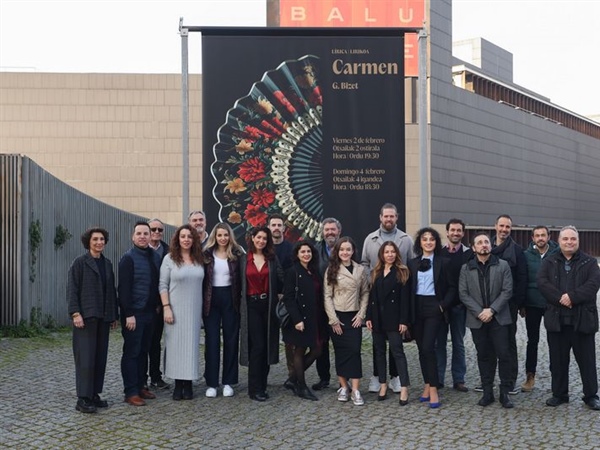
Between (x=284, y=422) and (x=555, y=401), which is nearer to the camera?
(x=284, y=422)

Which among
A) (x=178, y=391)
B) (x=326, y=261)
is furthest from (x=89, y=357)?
(x=326, y=261)

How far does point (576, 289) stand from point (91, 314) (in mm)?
4478

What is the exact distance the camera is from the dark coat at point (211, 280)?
7.43m

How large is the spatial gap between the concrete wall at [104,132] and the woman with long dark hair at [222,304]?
38.3 meters

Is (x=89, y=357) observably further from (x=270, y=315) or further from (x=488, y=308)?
(x=488, y=308)

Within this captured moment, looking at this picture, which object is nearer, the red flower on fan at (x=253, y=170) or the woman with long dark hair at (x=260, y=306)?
the woman with long dark hair at (x=260, y=306)

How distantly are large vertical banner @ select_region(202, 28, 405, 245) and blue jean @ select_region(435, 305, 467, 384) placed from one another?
1.81m

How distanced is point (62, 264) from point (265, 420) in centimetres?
842

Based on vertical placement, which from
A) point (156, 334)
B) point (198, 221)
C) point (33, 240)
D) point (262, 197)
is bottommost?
point (156, 334)

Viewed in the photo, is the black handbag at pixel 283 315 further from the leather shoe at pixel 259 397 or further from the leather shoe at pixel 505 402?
the leather shoe at pixel 505 402

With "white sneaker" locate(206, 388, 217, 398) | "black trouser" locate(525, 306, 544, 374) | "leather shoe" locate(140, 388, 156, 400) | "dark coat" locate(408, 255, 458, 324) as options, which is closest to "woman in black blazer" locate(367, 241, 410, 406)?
"dark coat" locate(408, 255, 458, 324)

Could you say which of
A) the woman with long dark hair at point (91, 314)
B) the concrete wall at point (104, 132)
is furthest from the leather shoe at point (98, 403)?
the concrete wall at point (104, 132)

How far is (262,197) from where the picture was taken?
9320 mm

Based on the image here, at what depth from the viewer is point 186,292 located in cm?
729
